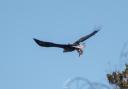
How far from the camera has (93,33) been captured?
539 inches

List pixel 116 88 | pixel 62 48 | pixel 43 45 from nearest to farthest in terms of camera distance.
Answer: pixel 43 45 → pixel 62 48 → pixel 116 88

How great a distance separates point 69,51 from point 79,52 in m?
0.35

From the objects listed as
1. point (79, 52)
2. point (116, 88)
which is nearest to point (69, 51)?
point (79, 52)

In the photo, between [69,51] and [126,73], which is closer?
[69,51]

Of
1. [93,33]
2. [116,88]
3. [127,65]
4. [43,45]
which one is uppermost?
[127,65]

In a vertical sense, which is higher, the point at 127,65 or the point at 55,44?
the point at 127,65

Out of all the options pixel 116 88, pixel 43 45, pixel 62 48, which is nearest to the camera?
pixel 43 45

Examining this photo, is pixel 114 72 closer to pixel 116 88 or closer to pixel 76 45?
pixel 116 88

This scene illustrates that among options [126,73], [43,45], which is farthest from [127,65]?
[43,45]

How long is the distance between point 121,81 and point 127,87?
66 cm

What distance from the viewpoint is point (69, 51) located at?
12477mm

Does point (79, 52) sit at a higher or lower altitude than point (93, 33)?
lower

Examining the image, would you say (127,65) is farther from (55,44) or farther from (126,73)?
(55,44)

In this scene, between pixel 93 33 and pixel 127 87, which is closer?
pixel 93 33
